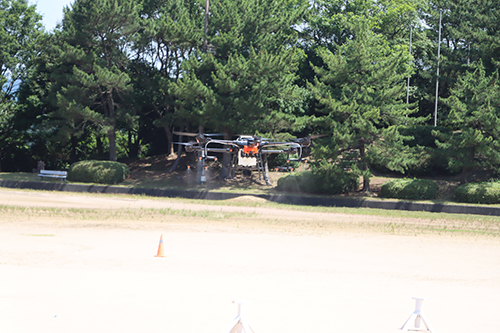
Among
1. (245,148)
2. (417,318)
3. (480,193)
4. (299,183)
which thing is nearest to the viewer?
(417,318)

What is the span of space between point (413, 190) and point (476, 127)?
5.69 metres

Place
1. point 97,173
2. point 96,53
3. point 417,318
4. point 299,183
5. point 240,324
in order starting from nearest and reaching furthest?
point 240,324 → point 417,318 → point 299,183 → point 97,173 → point 96,53

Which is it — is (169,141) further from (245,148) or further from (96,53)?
(245,148)

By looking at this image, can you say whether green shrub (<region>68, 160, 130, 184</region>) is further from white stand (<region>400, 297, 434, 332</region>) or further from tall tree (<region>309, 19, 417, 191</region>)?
white stand (<region>400, 297, 434, 332</region>)

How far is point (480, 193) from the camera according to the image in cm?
2559

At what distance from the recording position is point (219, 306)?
7.29 metres

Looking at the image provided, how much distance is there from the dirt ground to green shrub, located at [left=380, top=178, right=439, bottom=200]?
37.4 feet

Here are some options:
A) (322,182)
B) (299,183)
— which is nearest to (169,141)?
(299,183)

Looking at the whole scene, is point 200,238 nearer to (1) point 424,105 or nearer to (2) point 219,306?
(2) point 219,306

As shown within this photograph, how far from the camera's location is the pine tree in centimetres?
2616

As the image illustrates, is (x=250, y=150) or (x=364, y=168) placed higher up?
(x=250, y=150)

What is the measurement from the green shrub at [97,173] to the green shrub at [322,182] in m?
11.5

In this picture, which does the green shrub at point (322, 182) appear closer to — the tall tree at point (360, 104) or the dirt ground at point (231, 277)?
the tall tree at point (360, 104)

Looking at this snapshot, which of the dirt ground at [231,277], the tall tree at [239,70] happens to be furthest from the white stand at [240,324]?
the tall tree at [239,70]
